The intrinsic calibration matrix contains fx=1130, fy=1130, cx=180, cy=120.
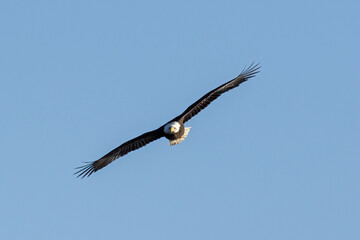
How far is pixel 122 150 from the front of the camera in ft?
109

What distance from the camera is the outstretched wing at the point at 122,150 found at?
32.8 m

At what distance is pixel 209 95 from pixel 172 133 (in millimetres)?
1519

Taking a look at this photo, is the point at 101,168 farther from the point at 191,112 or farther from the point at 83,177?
the point at 191,112

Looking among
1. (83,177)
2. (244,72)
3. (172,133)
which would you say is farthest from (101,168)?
(244,72)

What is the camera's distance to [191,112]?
32250mm

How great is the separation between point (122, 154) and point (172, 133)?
2179 mm

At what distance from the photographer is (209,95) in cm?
3200

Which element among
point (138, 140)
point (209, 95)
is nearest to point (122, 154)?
point (138, 140)

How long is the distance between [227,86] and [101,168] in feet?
14.9

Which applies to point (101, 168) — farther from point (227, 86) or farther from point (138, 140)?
point (227, 86)

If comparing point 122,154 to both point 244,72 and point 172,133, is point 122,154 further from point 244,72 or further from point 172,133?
point 244,72

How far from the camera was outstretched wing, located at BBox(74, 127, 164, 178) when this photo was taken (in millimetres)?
32781

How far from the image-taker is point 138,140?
3294cm

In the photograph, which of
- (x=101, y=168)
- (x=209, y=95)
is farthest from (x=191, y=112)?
(x=101, y=168)
